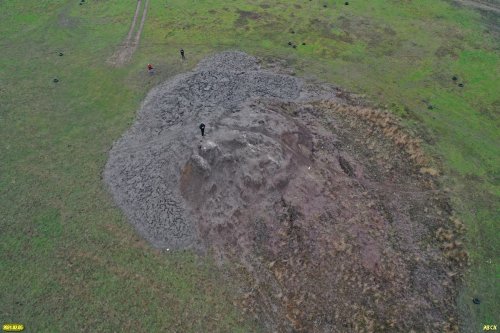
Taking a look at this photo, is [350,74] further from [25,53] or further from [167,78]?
[25,53]
